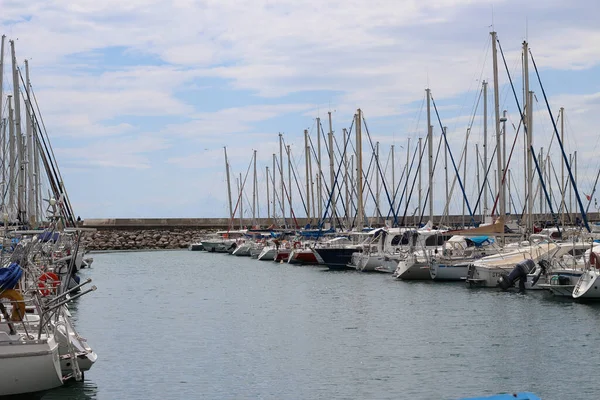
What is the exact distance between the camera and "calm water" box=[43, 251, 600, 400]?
2223cm

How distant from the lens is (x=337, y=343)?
29.2 metres

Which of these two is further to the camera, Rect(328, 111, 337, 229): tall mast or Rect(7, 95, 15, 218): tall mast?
Rect(328, 111, 337, 229): tall mast

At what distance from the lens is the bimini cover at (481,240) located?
5050 cm

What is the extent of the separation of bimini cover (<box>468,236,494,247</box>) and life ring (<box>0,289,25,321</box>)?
111 feet

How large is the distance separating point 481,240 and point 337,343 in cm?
2323

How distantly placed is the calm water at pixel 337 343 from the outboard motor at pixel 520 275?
2.71 feet

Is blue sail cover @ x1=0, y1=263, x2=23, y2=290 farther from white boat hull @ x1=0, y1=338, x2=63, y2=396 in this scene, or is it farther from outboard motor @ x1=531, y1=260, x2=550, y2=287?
outboard motor @ x1=531, y1=260, x2=550, y2=287

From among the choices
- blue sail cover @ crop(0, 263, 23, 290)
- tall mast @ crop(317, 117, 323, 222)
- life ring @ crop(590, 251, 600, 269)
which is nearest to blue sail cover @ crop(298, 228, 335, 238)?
tall mast @ crop(317, 117, 323, 222)

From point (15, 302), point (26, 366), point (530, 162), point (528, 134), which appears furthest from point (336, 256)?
point (26, 366)

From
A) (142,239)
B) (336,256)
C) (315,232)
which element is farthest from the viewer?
(142,239)

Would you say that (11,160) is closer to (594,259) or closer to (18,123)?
(18,123)

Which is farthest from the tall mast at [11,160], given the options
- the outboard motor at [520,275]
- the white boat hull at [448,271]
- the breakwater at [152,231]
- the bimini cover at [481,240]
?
the breakwater at [152,231]

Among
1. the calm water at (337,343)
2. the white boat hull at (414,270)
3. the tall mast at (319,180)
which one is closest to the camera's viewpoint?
the calm water at (337,343)

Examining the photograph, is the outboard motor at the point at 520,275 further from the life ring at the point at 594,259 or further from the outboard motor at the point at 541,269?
the life ring at the point at 594,259
